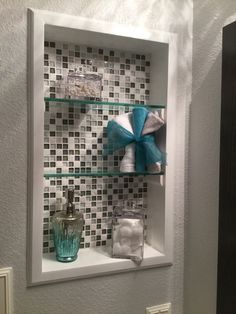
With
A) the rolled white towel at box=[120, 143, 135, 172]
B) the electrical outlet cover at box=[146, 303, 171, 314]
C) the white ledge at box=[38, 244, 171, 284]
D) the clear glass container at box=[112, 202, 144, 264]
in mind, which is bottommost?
the electrical outlet cover at box=[146, 303, 171, 314]

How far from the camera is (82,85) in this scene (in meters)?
1.11

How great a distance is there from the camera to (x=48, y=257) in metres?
1.17

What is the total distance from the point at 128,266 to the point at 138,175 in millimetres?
356

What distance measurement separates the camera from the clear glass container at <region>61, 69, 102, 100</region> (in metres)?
1.10

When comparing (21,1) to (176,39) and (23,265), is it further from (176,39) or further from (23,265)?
(23,265)

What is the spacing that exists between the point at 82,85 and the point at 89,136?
21 centimetres

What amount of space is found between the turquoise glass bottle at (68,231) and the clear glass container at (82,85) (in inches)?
13.1

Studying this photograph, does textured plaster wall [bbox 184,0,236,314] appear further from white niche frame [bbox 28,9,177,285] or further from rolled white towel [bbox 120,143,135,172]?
rolled white towel [bbox 120,143,135,172]

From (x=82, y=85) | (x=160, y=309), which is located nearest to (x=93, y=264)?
(x=160, y=309)

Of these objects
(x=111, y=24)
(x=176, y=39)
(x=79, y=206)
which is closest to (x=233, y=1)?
(x=176, y=39)

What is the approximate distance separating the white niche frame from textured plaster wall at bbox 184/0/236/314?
85 millimetres

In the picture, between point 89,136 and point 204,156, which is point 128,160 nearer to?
point 89,136

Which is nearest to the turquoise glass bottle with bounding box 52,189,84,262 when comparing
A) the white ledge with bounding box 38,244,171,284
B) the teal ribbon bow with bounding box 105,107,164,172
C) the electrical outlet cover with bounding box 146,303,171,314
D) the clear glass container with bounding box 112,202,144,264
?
the white ledge with bounding box 38,244,171,284

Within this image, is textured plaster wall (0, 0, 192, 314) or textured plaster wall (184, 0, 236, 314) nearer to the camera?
textured plaster wall (0, 0, 192, 314)
